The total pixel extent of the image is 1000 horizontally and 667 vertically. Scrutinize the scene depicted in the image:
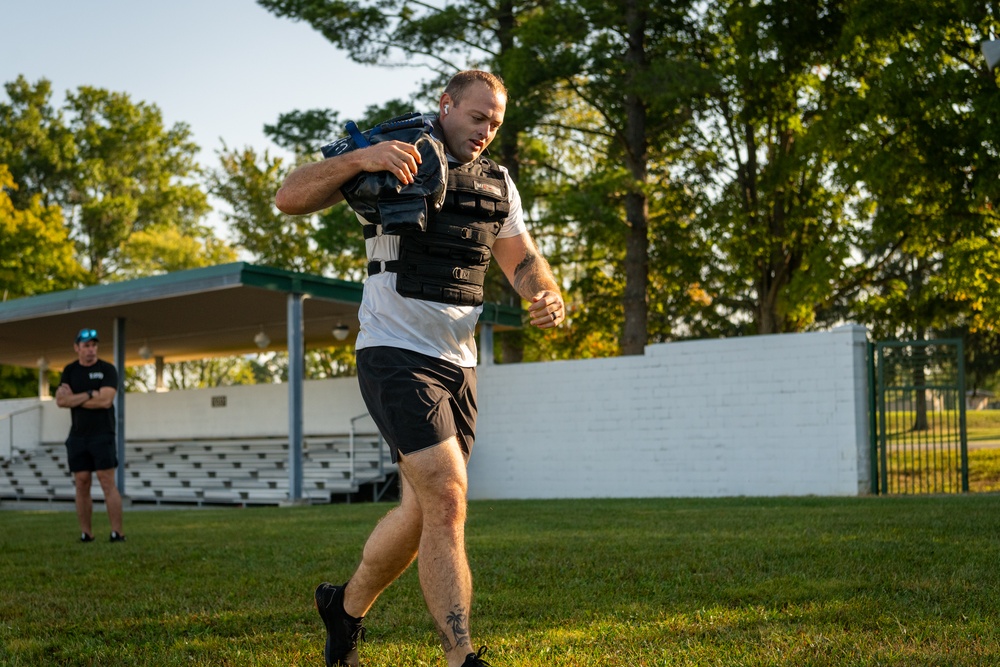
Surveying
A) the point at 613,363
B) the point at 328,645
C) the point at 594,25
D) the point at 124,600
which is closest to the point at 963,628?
the point at 328,645

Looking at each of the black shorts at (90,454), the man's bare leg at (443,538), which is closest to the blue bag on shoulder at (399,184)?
the man's bare leg at (443,538)

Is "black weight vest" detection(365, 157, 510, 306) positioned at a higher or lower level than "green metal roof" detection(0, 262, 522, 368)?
lower

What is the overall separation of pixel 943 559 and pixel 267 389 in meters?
19.9

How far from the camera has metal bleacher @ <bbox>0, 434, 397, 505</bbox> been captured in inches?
752

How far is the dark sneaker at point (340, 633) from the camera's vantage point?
368 cm

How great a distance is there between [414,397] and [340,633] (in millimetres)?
945

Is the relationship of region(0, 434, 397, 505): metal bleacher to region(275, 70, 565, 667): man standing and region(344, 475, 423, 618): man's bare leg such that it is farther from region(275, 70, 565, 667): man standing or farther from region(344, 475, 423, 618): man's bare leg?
region(275, 70, 565, 667): man standing

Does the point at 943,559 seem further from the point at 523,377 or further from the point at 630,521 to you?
the point at 523,377

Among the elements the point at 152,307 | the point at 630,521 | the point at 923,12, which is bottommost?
the point at 630,521

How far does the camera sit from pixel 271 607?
16.1ft

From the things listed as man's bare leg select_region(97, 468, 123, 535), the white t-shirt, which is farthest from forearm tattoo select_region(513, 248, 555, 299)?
man's bare leg select_region(97, 468, 123, 535)

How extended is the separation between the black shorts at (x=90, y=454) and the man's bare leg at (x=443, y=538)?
6.55 metres

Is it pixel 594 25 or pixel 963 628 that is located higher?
pixel 594 25

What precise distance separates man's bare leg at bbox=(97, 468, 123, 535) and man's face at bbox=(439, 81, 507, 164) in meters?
6.40
